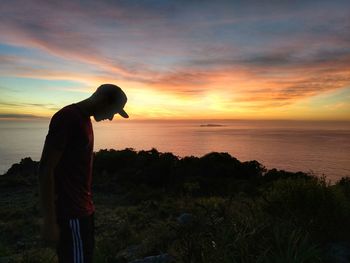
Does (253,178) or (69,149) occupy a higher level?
(69,149)

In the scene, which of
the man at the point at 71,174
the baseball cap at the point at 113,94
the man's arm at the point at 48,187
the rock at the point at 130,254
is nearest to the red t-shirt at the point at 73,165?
the man at the point at 71,174

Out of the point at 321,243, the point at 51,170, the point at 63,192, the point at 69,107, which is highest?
the point at 69,107

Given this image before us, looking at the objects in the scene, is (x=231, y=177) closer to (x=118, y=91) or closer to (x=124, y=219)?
(x=124, y=219)

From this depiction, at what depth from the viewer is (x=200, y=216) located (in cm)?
440

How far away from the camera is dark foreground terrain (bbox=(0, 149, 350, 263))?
12.9 feet

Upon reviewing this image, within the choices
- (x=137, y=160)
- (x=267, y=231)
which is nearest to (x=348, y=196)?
(x=267, y=231)

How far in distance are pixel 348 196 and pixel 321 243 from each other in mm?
2305

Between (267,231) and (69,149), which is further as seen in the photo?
(267,231)

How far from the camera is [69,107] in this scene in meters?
2.62

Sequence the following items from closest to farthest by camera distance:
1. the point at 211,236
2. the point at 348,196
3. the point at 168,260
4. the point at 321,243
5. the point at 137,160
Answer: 1. the point at 211,236
2. the point at 168,260
3. the point at 321,243
4. the point at 348,196
5. the point at 137,160

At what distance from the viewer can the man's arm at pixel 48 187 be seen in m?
2.47

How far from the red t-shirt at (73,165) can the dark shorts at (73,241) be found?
53 mm

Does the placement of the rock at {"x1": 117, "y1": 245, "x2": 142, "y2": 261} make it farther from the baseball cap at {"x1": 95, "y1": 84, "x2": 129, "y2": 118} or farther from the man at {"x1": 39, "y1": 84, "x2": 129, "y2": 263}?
the baseball cap at {"x1": 95, "y1": 84, "x2": 129, "y2": 118}

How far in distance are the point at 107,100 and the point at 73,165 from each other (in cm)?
54
